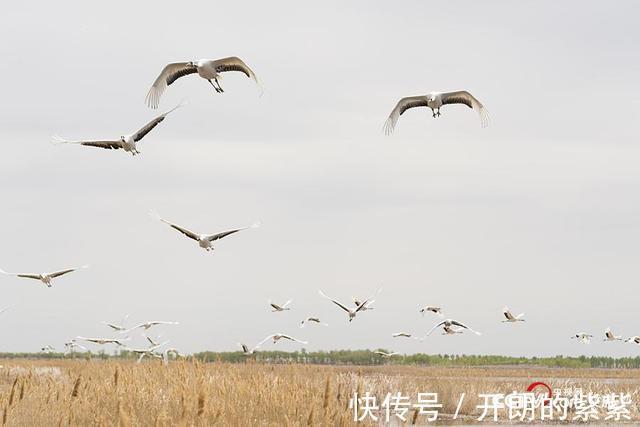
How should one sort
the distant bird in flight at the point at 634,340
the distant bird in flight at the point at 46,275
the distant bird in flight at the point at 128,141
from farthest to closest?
the distant bird in flight at the point at 634,340 → the distant bird in flight at the point at 46,275 → the distant bird in flight at the point at 128,141

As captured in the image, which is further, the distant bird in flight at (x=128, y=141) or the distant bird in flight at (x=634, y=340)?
the distant bird in flight at (x=634, y=340)

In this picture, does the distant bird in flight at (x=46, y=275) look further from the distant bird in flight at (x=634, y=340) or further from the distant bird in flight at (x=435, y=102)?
the distant bird in flight at (x=634, y=340)

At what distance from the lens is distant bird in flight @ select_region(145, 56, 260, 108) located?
16391 mm

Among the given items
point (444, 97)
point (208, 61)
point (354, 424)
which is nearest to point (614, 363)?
point (444, 97)

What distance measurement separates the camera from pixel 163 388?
1456 centimetres

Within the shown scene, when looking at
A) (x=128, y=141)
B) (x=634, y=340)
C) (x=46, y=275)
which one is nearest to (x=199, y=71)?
(x=128, y=141)

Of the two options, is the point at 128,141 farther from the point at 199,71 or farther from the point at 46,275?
the point at 46,275

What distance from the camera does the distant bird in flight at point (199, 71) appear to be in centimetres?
1639

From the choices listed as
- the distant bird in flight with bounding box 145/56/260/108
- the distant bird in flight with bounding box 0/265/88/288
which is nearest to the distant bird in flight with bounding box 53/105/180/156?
the distant bird in flight with bounding box 145/56/260/108

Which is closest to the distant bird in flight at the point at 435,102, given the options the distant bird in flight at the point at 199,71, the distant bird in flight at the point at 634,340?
the distant bird in flight at the point at 199,71

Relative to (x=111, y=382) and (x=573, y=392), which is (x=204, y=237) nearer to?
(x=111, y=382)

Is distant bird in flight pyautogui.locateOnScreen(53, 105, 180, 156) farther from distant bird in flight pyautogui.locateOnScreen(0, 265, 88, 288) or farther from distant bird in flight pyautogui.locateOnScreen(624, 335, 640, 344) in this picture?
distant bird in flight pyautogui.locateOnScreen(624, 335, 640, 344)

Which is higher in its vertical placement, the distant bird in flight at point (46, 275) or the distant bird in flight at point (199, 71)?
the distant bird in flight at point (199, 71)

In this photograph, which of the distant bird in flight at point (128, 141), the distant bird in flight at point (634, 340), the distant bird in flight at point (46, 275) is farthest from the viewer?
the distant bird in flight at point (634, 340)
